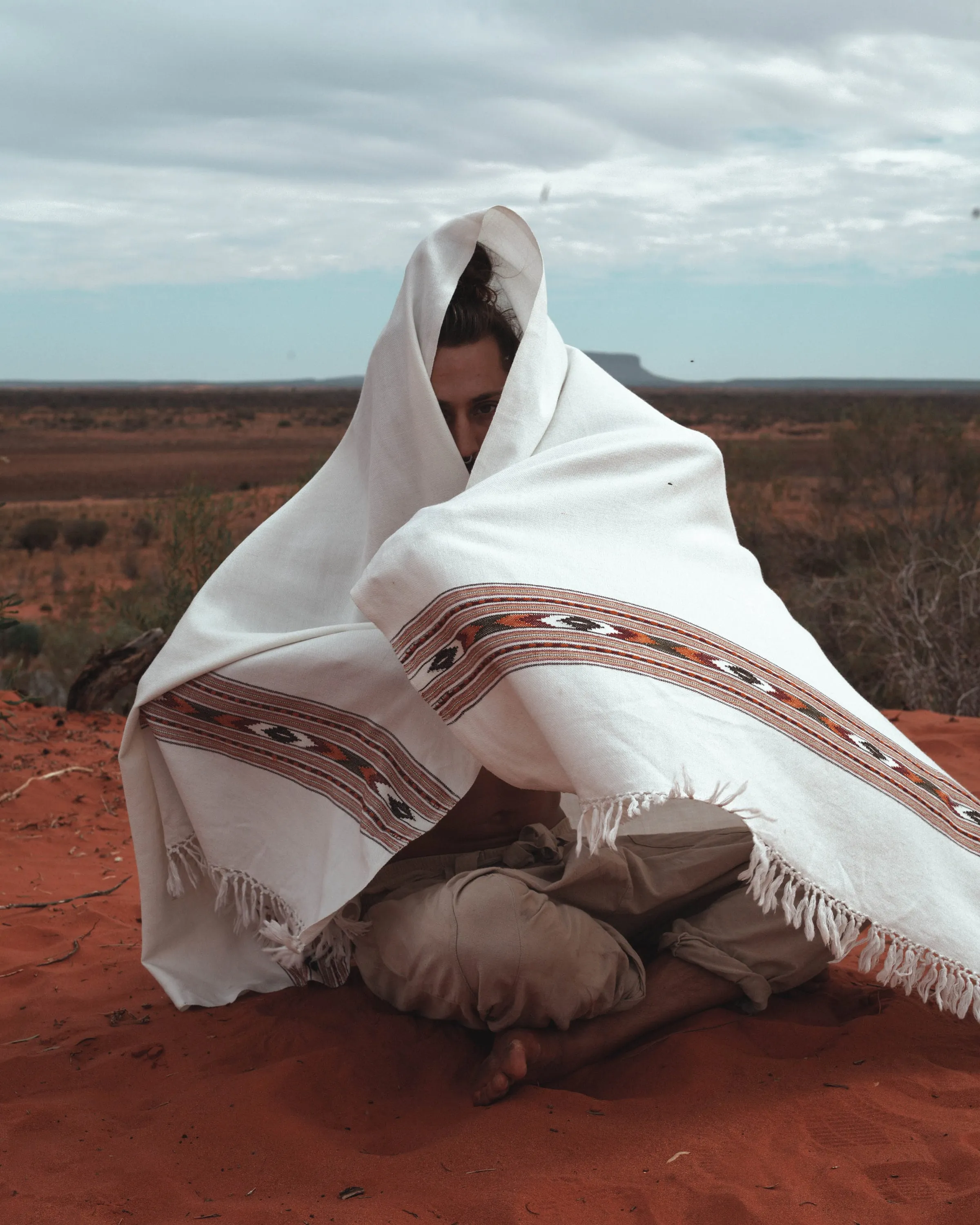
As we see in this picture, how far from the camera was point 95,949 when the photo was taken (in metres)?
3.51

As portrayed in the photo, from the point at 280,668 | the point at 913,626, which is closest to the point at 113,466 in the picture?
the point at 913,626

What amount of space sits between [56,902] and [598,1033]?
2.27 m

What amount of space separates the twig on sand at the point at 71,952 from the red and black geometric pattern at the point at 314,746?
1.08 meters

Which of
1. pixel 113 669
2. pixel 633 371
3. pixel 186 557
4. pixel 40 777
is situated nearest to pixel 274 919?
pixel 40 777

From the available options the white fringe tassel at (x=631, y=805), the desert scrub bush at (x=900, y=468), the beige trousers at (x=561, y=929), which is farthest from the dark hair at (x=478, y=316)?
the desert scrub bush at (x=900, y=468)

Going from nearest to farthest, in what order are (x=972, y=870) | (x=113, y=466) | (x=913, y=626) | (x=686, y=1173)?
(x=686, y=1173), (x=972, y=870), (x=913, y=626), (x=113, y=466)

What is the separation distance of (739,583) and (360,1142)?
143 cm

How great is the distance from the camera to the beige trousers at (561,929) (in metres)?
2.35

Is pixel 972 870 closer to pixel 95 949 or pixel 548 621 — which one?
pixel 548 621

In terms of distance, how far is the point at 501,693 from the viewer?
212 centimetres

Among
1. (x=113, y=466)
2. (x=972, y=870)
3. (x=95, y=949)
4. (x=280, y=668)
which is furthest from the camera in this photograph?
(x=113, y=466)

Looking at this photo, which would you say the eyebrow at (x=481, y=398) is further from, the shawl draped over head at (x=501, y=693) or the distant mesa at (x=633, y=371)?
the distant mesa at (x=633, y=371)

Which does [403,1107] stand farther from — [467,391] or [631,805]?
[467,391]

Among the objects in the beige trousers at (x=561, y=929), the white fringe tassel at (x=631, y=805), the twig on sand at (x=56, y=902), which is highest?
the white fringe tassel at (x=631, y=805)
